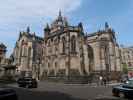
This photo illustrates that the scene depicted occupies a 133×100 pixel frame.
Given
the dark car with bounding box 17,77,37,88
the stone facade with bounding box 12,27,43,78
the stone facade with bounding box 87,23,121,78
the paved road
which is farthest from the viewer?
the stone facade with bounding box 12,27,43,78

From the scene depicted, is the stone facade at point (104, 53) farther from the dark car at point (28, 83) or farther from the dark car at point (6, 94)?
the dark car at point (6, 94)

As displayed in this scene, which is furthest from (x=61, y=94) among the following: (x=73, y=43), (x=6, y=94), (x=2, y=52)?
(x=2, y=52)

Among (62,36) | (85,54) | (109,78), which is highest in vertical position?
(62,36)

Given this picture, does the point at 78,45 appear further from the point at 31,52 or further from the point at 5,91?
the point at 5,91

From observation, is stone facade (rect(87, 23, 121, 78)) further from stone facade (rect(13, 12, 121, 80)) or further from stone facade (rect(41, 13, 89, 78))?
stone facade (rect(41, 13, 89, 78))

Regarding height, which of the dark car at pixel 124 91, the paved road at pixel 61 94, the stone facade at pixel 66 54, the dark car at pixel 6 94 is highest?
the stone facade at pixel 66 54

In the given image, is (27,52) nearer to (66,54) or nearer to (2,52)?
(2,52)

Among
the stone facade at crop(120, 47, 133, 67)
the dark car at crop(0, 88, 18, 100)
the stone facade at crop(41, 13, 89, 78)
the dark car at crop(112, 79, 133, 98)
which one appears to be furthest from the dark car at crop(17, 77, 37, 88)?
the stone facade at crop(120, 47, 133, 67)

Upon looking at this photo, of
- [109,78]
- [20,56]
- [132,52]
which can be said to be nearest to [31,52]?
[20,56]

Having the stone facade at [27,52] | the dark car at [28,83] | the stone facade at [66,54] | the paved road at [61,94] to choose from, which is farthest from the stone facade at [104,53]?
the paved road at [61,94]

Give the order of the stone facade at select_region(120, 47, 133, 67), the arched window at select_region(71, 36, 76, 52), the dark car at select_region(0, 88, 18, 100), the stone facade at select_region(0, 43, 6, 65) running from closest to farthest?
the dark car at select_region(0, 88, 18, 100) → the stone facade at select_region(0, 43, 6, 65) → the arched window at select_region(71, 36, 76, 52) → the stone facade at select_region(120, 47, 133, 67)

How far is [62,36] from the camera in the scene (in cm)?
5516

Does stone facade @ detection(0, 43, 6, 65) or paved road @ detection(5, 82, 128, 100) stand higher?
stone facade @ detection(0, 43, 6, 65)

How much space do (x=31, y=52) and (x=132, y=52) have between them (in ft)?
180
